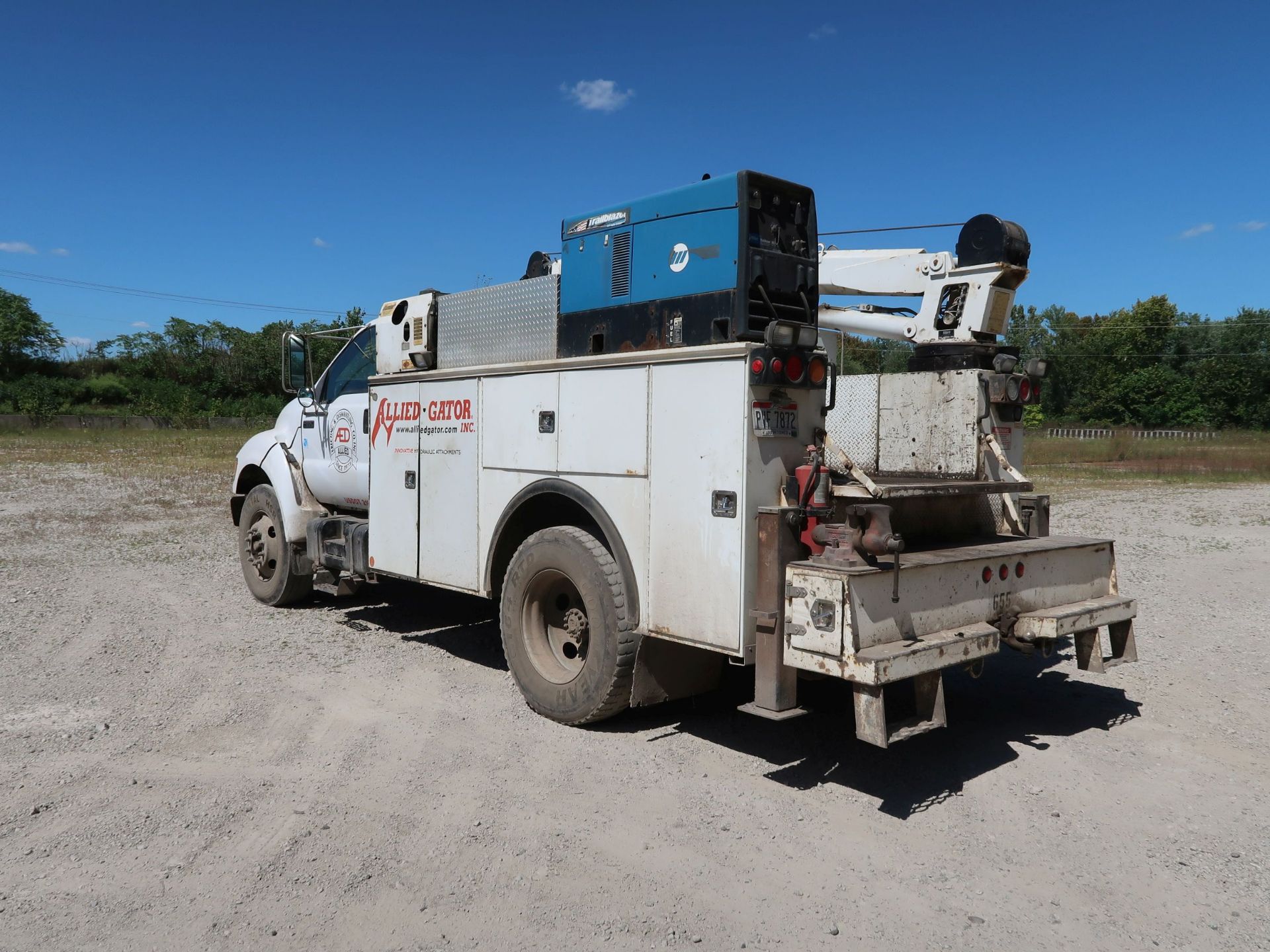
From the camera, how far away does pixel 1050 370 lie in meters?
71.1

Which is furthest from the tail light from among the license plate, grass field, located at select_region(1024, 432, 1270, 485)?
grass field, located at select_region(1024, 432, 1270, 485)

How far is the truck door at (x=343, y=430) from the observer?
25.3ft

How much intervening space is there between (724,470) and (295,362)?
5309 mm

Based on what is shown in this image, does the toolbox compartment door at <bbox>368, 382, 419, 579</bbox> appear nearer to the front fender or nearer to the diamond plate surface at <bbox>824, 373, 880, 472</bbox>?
the front fender

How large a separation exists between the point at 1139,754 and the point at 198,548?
11227 mm


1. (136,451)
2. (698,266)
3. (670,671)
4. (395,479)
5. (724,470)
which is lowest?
(670,671)

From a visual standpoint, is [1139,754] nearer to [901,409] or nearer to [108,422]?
[901,409]

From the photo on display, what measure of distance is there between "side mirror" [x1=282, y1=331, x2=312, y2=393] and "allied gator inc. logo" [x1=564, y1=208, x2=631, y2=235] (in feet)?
11.7

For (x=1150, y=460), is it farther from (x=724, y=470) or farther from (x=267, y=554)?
(x=724, y=470)

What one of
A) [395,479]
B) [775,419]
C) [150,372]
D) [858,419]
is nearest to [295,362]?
[395,479]

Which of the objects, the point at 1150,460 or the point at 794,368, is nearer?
the point at 794,368

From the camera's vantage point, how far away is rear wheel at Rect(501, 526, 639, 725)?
4969 mm

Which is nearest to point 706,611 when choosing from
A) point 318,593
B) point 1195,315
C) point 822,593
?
point 822,593

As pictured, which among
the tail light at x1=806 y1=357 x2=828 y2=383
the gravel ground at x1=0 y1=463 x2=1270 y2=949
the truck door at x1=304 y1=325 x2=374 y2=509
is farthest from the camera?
the truck door at x1=304 y1=325 x2=374 y2=509
